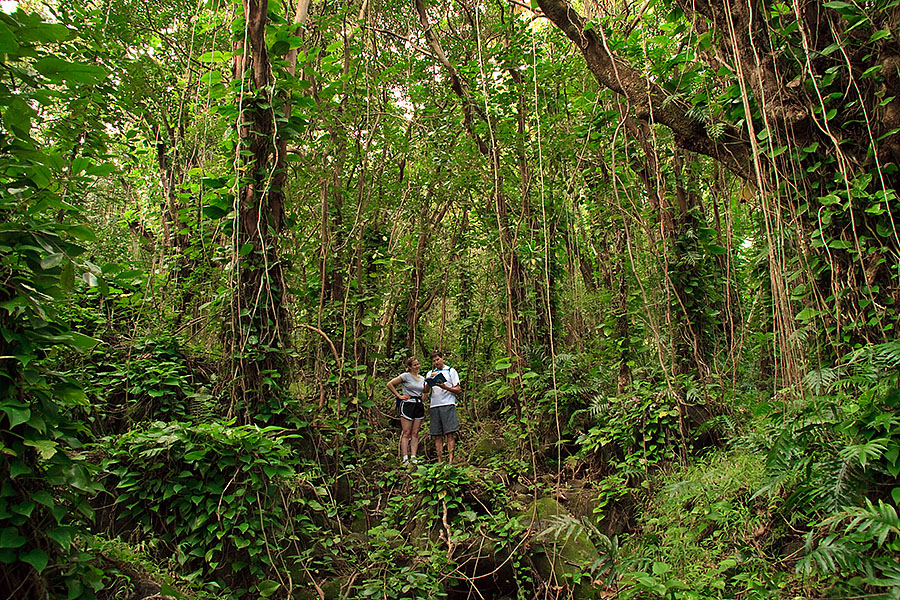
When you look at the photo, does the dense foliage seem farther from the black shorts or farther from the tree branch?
the black shorts

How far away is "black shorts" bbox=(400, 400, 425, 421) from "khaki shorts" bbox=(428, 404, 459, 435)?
6.0 inches

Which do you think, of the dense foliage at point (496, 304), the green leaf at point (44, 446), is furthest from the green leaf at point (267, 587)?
the green leaf at point (44, 446)

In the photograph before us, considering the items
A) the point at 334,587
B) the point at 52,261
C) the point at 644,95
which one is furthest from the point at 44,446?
the point at 644,95

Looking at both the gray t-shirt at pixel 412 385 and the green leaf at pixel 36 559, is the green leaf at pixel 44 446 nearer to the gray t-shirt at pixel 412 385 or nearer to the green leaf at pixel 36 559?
the green leaf at pixel 36 559

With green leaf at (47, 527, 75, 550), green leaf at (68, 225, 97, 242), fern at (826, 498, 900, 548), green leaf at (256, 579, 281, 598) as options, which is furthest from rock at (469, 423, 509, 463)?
green leaf at (68, 225, 97, 242)

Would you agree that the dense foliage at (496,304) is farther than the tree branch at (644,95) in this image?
No

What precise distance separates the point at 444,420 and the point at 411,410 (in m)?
0.34

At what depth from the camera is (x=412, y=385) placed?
5.46 metres

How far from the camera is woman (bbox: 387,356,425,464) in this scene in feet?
17.6

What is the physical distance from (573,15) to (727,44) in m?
0.84

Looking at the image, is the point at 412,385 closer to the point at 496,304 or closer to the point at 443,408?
the point at 443,408

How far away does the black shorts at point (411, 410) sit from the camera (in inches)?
211

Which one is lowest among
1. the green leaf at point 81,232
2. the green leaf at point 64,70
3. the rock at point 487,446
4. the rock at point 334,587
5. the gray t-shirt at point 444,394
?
the rock at point 334,587

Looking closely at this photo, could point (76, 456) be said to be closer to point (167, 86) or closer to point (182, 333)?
point (182, 333)
